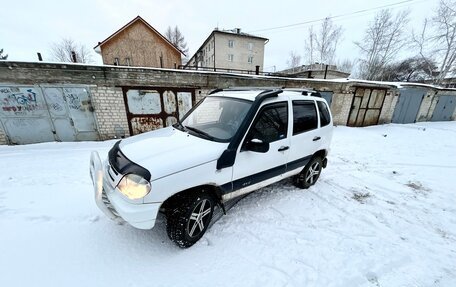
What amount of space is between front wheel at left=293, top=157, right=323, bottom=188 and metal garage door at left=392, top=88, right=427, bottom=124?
1328 centimetres

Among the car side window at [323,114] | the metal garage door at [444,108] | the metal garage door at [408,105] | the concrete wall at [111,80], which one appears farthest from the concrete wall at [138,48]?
the metal garage door at [444,108]

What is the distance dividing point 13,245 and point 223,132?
2.98 metres

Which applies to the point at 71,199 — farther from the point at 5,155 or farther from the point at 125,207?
Result: the point at 5,155

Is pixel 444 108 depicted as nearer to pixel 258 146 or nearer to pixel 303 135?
pixel 303 135

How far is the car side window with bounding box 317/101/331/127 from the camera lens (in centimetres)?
370

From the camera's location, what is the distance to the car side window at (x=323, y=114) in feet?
12.1

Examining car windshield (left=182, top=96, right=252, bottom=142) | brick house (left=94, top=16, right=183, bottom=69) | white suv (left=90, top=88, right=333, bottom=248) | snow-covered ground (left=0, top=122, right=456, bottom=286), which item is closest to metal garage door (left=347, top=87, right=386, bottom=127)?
snow-covered ground (left=0, top=122, right=456, bottom=286)

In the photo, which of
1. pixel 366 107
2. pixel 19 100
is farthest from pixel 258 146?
pixel 366 107

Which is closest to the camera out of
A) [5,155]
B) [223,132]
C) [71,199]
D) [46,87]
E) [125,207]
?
[125,207]

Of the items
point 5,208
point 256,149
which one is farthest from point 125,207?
point 5,208

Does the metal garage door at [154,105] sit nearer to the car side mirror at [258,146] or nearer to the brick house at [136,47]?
the car side mirror at [258,146]

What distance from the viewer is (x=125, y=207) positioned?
6.39 ft

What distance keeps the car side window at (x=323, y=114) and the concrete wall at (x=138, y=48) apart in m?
19.1

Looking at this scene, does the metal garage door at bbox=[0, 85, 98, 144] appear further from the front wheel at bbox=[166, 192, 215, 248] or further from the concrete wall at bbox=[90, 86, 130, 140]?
the front wheel at bbox=[166, 192, 215, 248]
